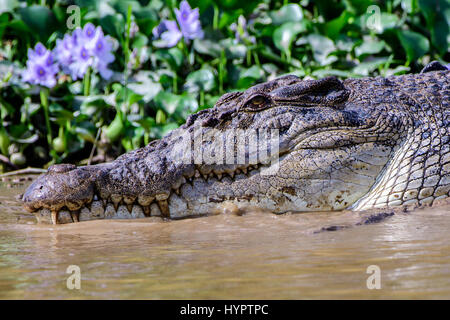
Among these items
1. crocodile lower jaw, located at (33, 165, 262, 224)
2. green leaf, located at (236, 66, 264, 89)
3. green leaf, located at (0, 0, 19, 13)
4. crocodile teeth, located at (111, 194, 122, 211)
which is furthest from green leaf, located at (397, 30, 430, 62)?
green leaf, located at (0, 0, 19, 13)

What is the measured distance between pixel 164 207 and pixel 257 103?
0.80 m

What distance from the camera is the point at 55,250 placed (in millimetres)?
2713

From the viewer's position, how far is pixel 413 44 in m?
5.93

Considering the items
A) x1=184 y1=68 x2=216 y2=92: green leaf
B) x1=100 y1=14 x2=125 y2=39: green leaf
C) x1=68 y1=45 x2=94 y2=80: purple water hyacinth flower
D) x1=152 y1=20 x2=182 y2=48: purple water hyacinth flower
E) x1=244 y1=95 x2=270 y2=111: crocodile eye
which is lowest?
x1=244 y1=95 x2=270 y2=111: crocodile eye

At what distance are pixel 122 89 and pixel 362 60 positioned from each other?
2.48 m

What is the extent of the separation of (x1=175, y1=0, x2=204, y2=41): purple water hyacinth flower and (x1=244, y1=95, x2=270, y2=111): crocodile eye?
2799 mm

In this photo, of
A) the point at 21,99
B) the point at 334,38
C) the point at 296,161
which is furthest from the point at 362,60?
the point at 21,99

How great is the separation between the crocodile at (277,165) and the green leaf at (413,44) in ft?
8.40

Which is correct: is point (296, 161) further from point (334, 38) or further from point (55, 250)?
point (334, 38)

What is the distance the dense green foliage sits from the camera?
6141mm

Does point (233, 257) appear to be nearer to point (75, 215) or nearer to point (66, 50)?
point (75, 215)

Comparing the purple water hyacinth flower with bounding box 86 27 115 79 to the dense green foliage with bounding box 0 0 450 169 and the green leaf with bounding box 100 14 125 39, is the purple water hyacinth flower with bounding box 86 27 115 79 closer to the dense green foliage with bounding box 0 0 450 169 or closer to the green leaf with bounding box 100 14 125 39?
the dense green foliage with bounding box 0 0 450 169

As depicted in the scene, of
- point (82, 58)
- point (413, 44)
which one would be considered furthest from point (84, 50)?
point (413, 44)

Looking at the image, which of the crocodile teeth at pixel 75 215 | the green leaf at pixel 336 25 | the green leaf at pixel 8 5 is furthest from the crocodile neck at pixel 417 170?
the green leaf at pixel 8 5
